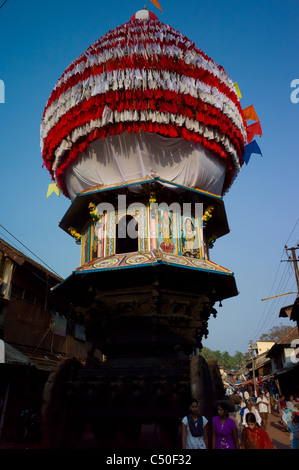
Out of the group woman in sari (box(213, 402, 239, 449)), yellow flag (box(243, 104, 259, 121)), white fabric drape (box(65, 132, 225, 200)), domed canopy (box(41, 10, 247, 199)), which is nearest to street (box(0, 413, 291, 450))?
woman in sari (box(213, 402, 239, 449))

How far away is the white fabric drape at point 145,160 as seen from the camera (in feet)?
34.3

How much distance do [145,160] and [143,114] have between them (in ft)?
4.34

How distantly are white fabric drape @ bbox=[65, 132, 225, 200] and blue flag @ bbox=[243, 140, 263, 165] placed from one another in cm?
236

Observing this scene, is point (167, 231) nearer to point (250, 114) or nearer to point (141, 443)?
point (141, 443)

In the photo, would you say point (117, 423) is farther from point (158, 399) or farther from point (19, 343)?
point (19, 343)

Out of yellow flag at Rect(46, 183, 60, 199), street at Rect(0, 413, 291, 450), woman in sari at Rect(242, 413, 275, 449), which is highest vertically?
yellow flag at Rect(46, 183, 60, 199)

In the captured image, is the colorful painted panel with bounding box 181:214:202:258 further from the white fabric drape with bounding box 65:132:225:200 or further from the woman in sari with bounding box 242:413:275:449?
the woman in sari with bounding box 242:413:275:449

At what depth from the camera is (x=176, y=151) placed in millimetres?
10734

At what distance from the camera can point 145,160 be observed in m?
10.5

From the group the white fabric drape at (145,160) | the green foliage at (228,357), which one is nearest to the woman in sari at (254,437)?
the white fabric drape at (145,160)

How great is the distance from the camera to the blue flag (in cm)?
1290

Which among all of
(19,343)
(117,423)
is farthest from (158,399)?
(19,343)
